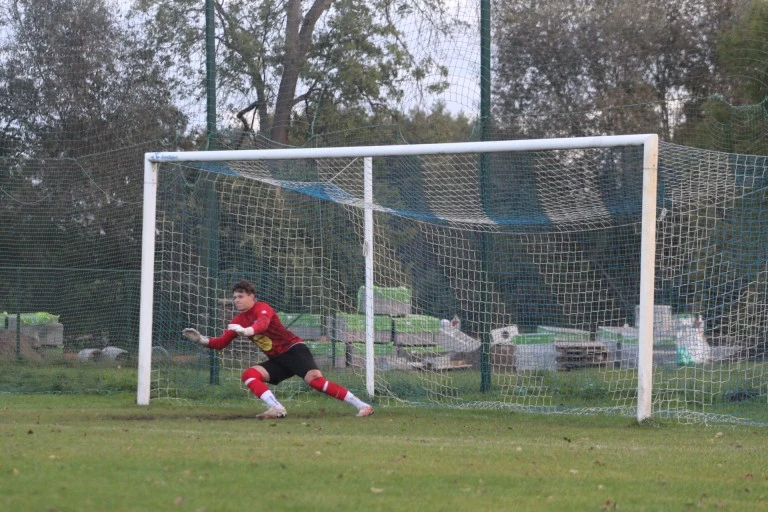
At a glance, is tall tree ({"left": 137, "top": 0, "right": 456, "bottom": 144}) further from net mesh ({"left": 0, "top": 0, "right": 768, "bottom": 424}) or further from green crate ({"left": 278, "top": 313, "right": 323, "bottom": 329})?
green crate ({"left": 278, "top": 313, "right": 323, "bottom": 329})

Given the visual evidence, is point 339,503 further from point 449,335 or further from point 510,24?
point 510,24

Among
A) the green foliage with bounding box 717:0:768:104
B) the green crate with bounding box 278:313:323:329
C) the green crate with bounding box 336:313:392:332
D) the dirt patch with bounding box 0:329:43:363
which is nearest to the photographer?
the green crate with bounding box 336:313:392:332

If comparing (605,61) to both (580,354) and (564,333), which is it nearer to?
(564,333)

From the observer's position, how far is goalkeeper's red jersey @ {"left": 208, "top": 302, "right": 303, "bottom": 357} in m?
12.1

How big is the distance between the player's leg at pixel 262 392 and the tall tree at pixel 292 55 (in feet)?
21.2

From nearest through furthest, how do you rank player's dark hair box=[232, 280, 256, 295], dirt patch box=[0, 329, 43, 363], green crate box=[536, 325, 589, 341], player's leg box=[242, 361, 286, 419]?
player's leg box=[242, 361, 286, 419], player's dark hair box=[232, 280, 256, 295], green crate box=[536, 325, 589, 341], dirt patch box=[0, 329, 43, 363]

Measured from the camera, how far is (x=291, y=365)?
12.3 metres

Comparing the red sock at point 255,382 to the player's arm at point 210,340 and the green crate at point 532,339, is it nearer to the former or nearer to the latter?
the player's arm at point 210,340

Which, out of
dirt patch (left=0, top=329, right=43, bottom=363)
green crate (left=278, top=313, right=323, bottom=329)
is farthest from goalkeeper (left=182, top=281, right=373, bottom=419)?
dirt patch (left=0, top=329, right=43, bottom=363)

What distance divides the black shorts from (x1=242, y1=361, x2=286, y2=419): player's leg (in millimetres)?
138

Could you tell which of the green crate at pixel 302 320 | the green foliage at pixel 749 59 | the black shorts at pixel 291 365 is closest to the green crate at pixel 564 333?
the green crate at pixel 302 320

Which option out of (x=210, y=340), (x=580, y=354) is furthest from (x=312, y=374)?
(x=580, y=354)

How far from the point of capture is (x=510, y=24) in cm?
1730

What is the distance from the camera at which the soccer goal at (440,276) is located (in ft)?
47.0
